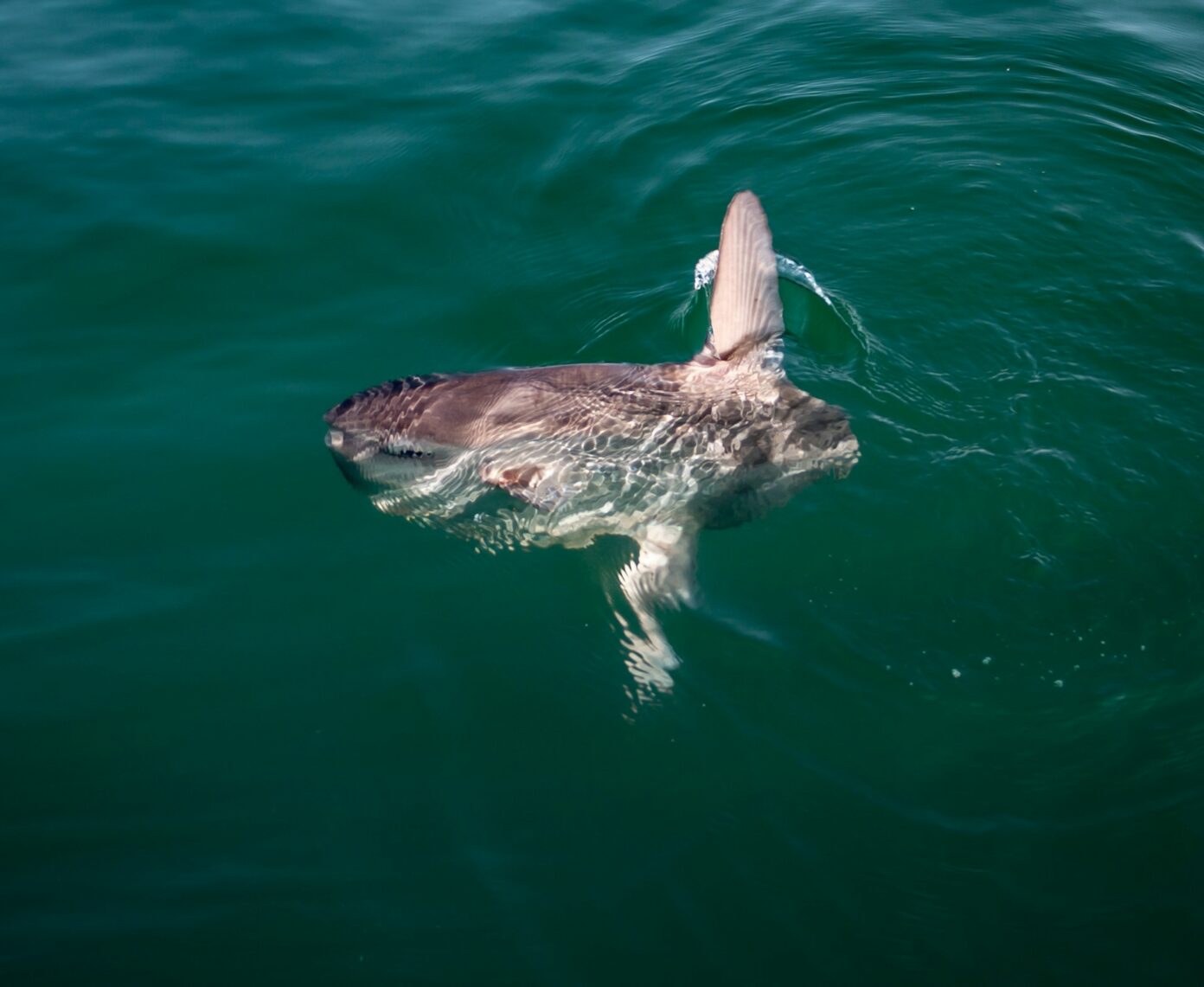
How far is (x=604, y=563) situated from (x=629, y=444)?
27.6 inches

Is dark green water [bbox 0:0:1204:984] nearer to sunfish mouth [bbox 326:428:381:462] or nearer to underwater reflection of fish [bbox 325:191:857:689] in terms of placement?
underwater reflection of fish [bbox 325:191:857:689]

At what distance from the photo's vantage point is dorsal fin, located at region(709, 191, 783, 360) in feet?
16.7

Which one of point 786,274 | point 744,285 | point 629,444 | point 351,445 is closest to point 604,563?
point 629,444

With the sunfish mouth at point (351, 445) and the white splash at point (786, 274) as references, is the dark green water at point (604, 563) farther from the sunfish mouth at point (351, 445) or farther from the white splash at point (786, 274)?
the sunfish mouth at point (351, 445)

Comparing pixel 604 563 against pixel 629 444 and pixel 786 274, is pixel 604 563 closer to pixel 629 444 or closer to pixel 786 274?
pixel 629 444

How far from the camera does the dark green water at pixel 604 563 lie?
3.90 metres

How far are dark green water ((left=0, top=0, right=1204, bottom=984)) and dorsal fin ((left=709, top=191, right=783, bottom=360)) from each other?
2.81ft

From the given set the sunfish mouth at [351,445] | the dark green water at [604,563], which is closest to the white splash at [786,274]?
the dark green water at [604,563]

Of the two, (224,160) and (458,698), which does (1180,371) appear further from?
(224,160)

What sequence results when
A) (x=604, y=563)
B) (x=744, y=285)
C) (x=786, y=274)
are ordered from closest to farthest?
(x=744, y=285)
(x=604, y=563)
(x=786, y=274)

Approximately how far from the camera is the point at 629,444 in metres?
5.21

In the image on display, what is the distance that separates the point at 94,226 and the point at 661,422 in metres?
5.32

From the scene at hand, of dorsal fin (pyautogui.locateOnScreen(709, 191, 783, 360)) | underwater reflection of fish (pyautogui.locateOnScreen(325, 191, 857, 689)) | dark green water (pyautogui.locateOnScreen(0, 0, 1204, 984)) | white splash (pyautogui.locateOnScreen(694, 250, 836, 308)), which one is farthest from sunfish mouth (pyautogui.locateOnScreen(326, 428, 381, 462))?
white splash (pyautogui.locateOnScreen(694, 250, 836, 308))

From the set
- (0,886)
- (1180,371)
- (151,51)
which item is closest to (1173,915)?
(1180,371)
